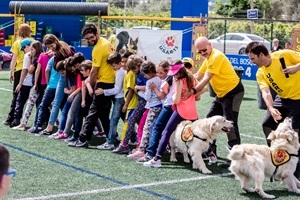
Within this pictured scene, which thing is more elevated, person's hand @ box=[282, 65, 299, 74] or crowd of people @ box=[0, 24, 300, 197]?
person's hand @ box=[282, 65, 299, 74]

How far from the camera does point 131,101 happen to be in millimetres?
9289

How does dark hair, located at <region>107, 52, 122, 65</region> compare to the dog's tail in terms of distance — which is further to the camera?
dark hair, located at <region>107, 52, 122, 65</region>

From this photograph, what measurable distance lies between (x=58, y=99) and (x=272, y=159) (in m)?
4.83

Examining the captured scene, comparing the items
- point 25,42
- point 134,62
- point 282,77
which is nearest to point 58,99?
point 25,42

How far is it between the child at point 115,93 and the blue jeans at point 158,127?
3.46 feet

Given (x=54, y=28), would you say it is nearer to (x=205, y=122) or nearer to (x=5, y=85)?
(x=5, y=85)

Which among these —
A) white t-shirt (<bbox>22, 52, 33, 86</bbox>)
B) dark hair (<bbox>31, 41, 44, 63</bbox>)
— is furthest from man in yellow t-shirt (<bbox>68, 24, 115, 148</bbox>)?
white t-shirt (<bbox>22, 52, 33, 86</bbox>)

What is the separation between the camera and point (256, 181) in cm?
673

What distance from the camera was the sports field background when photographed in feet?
22.6

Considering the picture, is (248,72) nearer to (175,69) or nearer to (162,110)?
(162,110)

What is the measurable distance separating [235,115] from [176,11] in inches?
768

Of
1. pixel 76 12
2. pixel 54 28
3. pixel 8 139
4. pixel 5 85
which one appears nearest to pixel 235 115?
pixel 8 139

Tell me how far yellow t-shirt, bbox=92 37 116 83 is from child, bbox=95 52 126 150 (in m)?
0.14

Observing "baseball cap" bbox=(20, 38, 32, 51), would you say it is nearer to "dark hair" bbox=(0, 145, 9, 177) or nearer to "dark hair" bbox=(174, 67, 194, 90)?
"dark hair" bbox=(174, 67, 194, 90)
